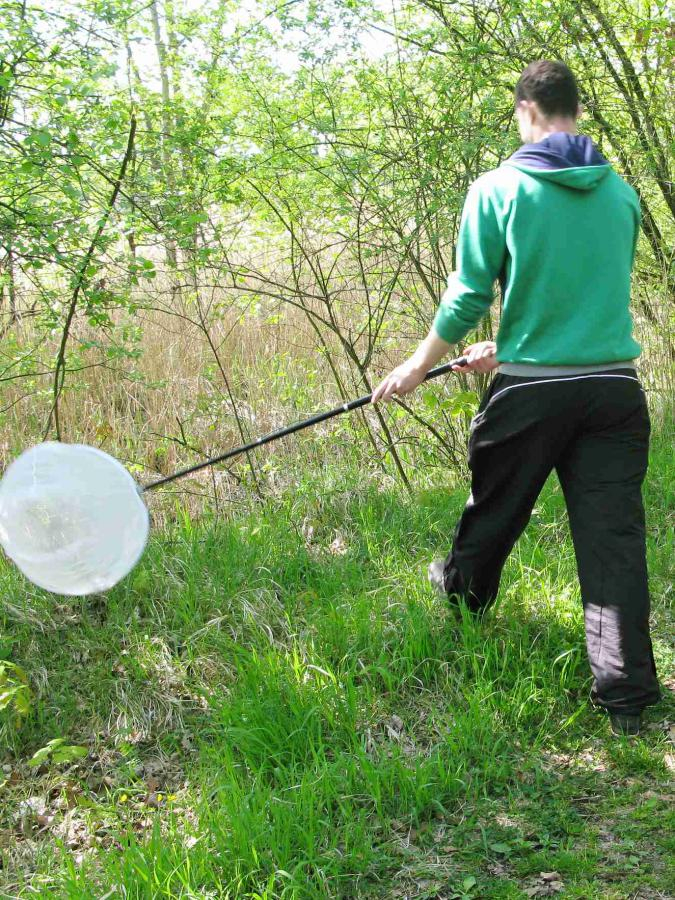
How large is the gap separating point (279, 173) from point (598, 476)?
3.15 m

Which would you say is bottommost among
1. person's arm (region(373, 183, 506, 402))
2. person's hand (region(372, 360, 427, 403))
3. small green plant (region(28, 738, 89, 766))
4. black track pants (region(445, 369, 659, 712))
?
small green plant (region(28, 738, 89, 766))

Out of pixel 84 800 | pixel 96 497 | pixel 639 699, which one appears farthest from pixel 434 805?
pixel 96 497

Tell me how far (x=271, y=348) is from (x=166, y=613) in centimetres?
344

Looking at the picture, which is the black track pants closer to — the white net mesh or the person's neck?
the person's neck

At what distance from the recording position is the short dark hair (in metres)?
2.73

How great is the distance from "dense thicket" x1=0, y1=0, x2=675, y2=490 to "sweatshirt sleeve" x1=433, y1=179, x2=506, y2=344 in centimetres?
148

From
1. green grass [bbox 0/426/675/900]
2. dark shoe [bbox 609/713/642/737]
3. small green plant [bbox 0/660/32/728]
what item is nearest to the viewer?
green grass [bbox 0/426/675/900]

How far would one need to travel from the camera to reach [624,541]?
2859 millimetres

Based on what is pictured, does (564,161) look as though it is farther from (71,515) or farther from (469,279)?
(71,515)

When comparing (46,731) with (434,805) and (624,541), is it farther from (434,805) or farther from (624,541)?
(624,541)

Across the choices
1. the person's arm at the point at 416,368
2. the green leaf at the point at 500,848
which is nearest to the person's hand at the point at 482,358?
the person's arm at the point at 416,368

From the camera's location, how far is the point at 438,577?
3564 millimetres

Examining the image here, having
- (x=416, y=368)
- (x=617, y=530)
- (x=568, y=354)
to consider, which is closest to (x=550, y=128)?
(x=568, y=354)

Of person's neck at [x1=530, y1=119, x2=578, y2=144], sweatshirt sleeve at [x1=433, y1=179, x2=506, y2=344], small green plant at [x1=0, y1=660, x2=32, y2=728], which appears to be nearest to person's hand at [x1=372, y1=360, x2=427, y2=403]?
sweatshirt sleeve at [x1=433, y1=179, x2=506, y2=344]
